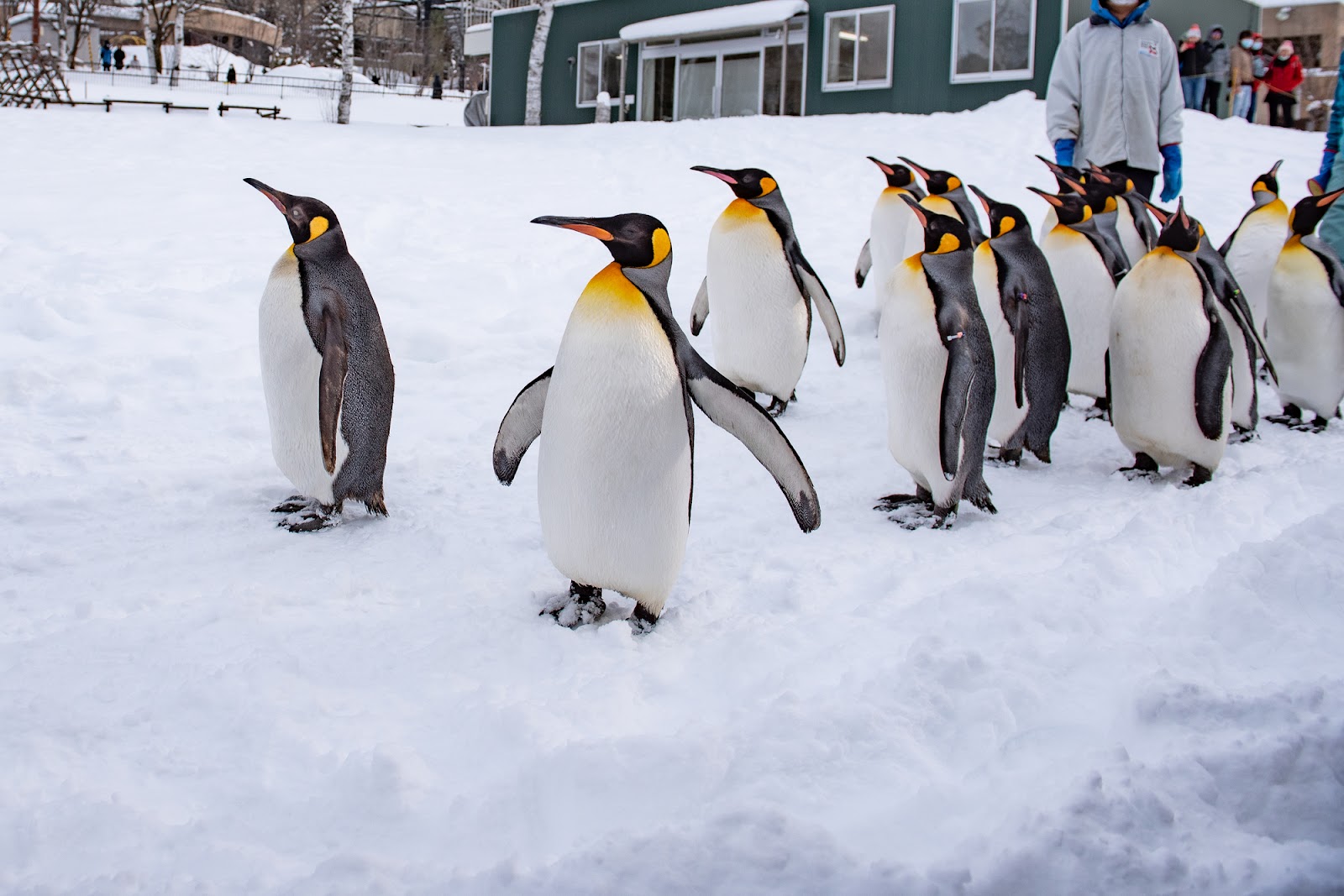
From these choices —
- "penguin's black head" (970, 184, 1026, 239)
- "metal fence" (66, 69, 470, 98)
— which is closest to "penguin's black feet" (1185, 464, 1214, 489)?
"penguin's black head" (970, 184, 1026, 239)

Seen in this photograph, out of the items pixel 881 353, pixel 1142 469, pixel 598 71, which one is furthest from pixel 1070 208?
pixel 598 71

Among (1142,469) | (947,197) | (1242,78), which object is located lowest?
(1142,469)

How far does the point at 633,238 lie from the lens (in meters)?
2.32

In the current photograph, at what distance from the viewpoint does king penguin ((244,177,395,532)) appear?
2.89 meters

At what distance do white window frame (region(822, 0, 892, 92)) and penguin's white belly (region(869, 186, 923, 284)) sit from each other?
11.1 metres

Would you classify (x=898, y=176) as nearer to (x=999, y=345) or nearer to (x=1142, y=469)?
(x=999, y=345)

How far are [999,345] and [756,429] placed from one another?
72.9 inches

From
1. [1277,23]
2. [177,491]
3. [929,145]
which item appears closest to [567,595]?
[177,491]

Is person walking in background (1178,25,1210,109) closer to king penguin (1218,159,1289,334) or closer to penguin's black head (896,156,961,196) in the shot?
king penguin (1218,159,1289,334)

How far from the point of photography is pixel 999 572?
277 centimetres

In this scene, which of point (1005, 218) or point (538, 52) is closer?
point (1005, 218)

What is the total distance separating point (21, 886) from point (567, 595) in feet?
4.30

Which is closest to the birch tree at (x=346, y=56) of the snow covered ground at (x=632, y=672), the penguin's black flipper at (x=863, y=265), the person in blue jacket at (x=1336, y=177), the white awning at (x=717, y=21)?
the white awning at (x=717, y=21)

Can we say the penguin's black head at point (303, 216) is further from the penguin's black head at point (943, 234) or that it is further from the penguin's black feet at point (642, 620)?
the penguin's black head at point (943, 234)
